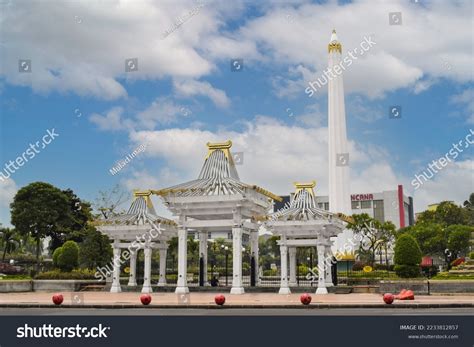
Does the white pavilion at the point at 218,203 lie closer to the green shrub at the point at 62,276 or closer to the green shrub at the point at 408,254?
the green shrub at the point at 408,254

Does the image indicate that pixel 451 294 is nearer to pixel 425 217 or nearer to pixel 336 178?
pixel 336 178

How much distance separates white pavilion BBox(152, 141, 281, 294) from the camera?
34031 mm

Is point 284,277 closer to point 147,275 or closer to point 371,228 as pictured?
point 147,275

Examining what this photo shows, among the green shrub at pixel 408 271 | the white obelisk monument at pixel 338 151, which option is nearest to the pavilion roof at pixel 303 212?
the green shrub at pixel 408 271

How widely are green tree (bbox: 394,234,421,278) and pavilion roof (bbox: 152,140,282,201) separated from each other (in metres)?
9.55

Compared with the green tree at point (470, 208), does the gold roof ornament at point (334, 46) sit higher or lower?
higher

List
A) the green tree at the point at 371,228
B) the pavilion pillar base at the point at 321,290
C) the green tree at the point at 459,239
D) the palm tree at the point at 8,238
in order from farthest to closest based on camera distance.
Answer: the palm tree at the point at 8,238, the green tree at the point at 459,239, the green tree at the point at 371,228, the pavilion pillar base at the point at 321,290

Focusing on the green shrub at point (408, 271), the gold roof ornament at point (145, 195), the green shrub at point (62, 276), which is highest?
the gold roof ornament at point (145, 195)

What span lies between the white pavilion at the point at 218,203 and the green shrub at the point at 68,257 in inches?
445

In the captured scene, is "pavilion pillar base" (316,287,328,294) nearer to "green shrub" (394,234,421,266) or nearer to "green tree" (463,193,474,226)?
"green shrub" (394,234,421,266)

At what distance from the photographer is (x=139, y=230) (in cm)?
3728

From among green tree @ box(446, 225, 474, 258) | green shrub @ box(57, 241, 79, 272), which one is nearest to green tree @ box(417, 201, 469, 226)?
green tree @ box(446, 225, 474, 258)

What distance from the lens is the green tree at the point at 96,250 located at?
45.3 metres
